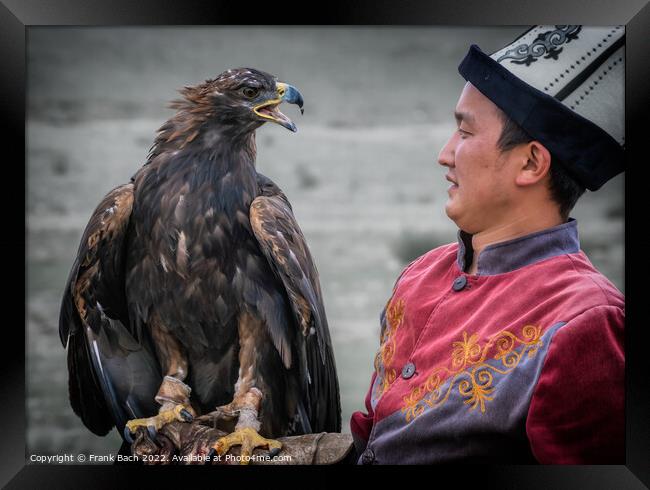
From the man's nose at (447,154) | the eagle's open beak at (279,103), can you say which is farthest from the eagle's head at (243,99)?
the man's nose at (447,154)

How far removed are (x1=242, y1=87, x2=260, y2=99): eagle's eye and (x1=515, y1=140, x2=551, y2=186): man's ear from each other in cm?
88

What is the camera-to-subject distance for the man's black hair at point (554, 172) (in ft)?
7.49

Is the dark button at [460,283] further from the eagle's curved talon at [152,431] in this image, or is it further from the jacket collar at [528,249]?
the eagle's curved talon at [152,431]

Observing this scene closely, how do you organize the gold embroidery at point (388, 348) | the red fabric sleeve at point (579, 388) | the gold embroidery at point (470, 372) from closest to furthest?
the red fabric sleeve at point (579, 388) → the gold embroidery at point (470, 372) → the gold embroidery at point (388, 348)

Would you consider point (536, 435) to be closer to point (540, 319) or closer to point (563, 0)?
point (540, 319)

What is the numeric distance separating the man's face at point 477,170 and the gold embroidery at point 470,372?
36 centimetres

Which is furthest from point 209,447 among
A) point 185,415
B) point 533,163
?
point 533,163

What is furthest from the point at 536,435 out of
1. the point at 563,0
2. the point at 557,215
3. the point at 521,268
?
the point at 563,0

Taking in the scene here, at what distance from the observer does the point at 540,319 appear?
221 cm

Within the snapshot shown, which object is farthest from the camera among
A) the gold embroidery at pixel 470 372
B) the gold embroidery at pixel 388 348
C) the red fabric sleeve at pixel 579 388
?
the gold embroidery at pixel 388 348

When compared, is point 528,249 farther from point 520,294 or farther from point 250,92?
point 250,92

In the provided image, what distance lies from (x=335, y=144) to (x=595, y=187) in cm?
85

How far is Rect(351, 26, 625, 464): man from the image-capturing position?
2.20 meters

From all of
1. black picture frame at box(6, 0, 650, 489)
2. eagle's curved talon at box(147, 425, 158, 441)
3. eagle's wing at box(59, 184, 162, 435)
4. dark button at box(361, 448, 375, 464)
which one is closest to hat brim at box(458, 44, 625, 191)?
black picture frame at box(6, 0, 650, 489)
